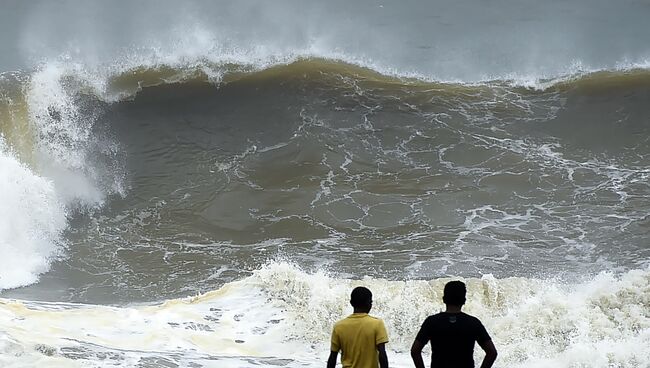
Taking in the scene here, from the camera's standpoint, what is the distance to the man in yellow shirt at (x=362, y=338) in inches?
198

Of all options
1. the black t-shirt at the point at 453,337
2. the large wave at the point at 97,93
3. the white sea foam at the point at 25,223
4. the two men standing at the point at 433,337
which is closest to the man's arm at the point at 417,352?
the two men standing at the point at 433,337

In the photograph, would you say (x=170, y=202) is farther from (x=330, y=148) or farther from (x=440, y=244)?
(x=440, y=244)

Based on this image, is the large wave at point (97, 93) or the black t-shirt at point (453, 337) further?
the large wave at point (97, 93)

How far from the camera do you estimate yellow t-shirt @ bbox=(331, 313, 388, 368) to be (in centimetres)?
502

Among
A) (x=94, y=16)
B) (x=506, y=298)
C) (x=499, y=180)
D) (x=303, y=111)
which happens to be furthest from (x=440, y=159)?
(x=94, y=16)

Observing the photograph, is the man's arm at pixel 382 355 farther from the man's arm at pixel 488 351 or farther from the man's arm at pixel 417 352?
the man's arm at pixel 488 351

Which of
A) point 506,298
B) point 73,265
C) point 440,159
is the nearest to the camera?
point 506,298

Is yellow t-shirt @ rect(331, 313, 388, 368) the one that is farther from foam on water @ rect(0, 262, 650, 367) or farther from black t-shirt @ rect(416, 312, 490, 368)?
foam on water @ rect(0, 262, 650, 367)

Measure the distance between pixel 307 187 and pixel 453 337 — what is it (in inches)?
404

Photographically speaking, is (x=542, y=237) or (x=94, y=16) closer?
(x=542, y=237)

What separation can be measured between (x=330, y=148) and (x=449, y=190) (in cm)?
274

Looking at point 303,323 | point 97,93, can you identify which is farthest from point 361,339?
point 97,93

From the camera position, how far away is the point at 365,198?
14.5 meters

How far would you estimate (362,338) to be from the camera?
16.5 feet
